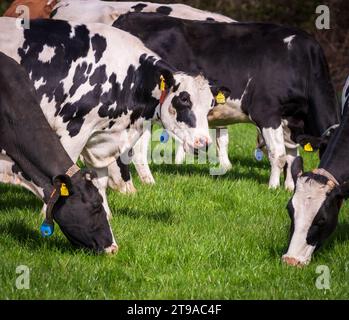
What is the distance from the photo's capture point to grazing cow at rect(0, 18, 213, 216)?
9.06 meters

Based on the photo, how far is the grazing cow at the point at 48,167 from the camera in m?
7.63

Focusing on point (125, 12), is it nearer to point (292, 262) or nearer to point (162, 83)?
point (162, 83)

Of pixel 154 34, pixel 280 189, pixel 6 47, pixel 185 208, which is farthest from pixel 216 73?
pixel 6 47

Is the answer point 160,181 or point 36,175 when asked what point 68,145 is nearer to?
point 36,175

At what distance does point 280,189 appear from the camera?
11078 millimetres

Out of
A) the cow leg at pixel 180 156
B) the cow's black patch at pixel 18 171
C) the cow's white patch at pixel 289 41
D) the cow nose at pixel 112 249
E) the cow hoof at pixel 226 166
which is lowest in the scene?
the cow hoof at pixel 226 166

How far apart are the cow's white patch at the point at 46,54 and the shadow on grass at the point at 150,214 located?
1660 millimetres

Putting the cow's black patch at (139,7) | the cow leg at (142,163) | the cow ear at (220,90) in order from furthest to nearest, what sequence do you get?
the cow's black patch at (139,7) < the cow leg at (142,163) < the cow ear at (220,90)

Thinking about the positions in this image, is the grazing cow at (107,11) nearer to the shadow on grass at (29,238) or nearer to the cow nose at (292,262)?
the shadow on grass at (29,238)

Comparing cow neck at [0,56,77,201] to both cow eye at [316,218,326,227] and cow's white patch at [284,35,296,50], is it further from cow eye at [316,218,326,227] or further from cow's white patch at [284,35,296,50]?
cow's white patch at [284,35,296,50]

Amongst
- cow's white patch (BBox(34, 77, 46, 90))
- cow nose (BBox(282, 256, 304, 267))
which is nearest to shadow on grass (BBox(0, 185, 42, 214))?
cow's white patch (BBox(34, 77, 46, 90))

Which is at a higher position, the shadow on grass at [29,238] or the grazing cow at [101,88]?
the grazing cow at [101,88]

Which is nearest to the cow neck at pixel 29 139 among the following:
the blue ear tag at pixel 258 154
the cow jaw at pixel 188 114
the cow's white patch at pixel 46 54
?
the cow's white patch at pixel 46 54

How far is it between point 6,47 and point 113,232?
6.87ft
